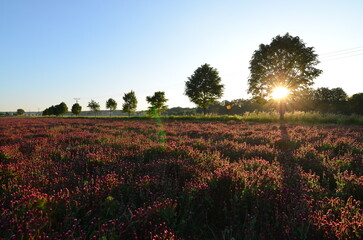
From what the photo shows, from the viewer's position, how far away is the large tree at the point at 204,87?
1726 inches

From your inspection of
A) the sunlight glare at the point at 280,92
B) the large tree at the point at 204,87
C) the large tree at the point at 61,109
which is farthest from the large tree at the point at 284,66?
the large tree at the point at 61,109

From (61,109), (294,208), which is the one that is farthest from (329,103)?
(61,109)

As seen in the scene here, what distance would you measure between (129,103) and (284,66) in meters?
43.6

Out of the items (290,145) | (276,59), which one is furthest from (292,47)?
(290,145)

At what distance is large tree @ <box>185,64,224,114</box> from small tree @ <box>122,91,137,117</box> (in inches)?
829

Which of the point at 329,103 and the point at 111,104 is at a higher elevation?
the point at 111,104

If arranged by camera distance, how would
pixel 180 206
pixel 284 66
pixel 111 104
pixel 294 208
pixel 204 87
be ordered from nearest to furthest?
pixel 294 208, pixel 180 206, pixel 284 66, pixel 204 87, pixel 111 104

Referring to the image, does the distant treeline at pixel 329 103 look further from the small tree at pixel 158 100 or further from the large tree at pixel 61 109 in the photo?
the large tree at pixel 61 109

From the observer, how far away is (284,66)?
1091 inches

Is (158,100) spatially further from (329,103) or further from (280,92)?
(329,103)

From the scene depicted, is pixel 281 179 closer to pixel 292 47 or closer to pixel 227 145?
pixel 227 145

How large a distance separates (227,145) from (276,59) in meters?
26.5

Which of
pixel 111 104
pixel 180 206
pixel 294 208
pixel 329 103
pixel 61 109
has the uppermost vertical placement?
pixel 111 104

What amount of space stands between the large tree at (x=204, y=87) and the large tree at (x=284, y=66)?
15.0 meters
